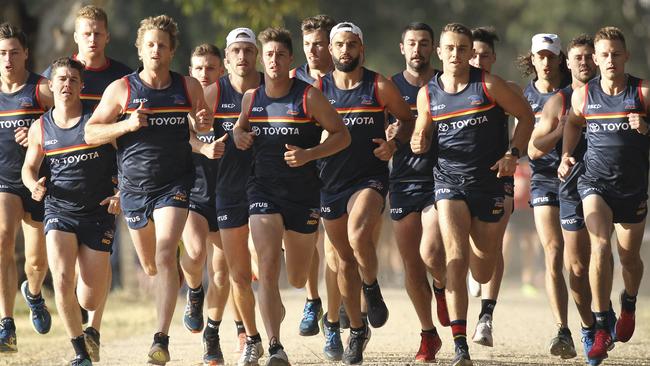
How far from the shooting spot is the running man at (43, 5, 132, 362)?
1349 centimetres

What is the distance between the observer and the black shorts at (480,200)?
12625 millimetres

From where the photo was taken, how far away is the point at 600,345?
12.8 meters

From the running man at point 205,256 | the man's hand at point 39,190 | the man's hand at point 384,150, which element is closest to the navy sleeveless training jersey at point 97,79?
the running man at point 205,256

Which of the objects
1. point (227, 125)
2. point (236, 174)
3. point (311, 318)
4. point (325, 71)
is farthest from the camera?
point (311, 318)

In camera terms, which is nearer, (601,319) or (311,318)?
(601,319)

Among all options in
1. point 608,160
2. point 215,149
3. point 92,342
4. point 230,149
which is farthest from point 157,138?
point 608,160

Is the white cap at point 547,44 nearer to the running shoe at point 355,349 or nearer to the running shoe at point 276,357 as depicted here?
the running shoe at point 355,349

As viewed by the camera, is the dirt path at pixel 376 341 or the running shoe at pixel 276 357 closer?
the running shoe at pixel 276 357

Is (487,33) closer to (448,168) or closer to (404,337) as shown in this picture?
(448,168)

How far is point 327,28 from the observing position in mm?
13539

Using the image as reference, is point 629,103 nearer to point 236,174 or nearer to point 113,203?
point 236,174

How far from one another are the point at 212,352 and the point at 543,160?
11.9 feet

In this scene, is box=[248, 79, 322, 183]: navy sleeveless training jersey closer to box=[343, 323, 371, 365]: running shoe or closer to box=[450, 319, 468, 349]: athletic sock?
box=[343, 323, 371, 365]: running shoe

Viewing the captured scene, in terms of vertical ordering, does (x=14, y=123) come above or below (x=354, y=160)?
above
